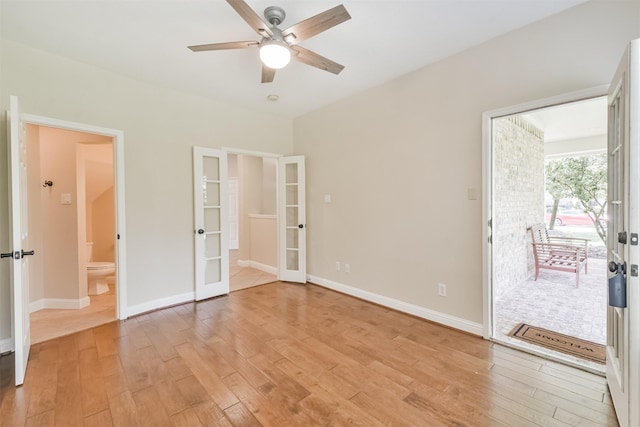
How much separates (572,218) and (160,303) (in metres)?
8.74

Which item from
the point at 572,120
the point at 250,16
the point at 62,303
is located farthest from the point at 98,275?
the point at 572,120

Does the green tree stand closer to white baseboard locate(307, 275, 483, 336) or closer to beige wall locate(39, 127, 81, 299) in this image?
white baseboard locate(307, 275, 483, 336)

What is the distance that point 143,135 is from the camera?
10.6 ft

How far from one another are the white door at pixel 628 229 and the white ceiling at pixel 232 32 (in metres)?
1.08

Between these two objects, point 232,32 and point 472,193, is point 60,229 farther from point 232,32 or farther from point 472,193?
point 472,193

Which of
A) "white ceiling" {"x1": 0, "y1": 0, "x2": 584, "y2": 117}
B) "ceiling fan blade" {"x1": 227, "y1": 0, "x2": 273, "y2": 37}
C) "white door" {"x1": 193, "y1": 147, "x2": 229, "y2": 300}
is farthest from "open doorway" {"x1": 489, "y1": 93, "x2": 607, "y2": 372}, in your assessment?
"white door" {"x1": 193, "y1": 147, "x2": 229, "y2": 300}

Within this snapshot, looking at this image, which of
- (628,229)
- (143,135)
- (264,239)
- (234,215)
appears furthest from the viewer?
(234,215)

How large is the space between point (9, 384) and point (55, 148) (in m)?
2.62

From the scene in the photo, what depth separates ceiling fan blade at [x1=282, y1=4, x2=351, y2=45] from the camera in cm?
165

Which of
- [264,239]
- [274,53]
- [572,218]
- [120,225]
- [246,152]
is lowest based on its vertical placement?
[264,239]

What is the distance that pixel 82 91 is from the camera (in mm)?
2848

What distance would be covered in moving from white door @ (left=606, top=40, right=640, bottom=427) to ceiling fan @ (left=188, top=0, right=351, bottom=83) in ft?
4.96

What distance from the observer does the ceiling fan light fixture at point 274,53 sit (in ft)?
6.35

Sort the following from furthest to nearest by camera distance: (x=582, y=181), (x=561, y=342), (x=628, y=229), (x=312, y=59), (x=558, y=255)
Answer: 1. (x=582, y=181)
2. (x=558, y=255)
3. (x=561, y=342)
4. (x=312, y=59)
5. (x=628, y=229)
